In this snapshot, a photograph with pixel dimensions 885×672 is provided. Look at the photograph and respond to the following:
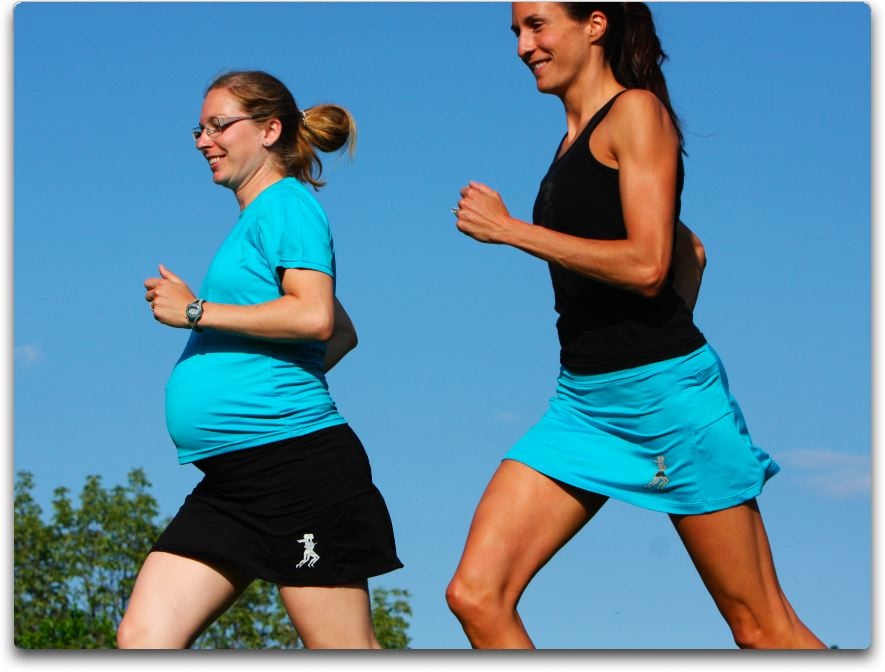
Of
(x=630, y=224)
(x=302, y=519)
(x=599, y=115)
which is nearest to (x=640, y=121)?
(x=599, y=115)

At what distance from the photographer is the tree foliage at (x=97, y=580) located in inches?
1155

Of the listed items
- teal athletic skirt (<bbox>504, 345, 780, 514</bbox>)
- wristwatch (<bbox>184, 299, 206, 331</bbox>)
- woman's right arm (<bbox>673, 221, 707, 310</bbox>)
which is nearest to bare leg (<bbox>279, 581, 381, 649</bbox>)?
teal athletic skirt (<bbox>504, 345, 780, 514</bbox>)

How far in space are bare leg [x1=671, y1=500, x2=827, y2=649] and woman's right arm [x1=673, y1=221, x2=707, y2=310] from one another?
2.28 ft

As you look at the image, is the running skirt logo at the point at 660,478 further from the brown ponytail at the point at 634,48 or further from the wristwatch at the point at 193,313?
the wristwatch at the point at 193,313

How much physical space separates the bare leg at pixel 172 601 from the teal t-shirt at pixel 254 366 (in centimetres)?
34

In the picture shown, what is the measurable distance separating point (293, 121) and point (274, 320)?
0.85 metres

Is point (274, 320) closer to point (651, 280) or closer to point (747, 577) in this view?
point (651, 280)

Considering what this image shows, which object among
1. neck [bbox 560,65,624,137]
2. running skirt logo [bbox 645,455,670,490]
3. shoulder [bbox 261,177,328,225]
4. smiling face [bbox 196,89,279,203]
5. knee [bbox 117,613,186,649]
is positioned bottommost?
knee [bbox 117,613,186,649]

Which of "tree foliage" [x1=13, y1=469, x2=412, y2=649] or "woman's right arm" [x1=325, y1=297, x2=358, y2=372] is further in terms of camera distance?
"tree foliage" [x1=13, y1=469, x2=412, y2=649]

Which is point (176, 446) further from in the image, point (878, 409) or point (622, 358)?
point (878, 409)

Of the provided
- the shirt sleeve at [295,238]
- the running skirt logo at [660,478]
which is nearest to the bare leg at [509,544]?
the running skirt logo at [660,478]

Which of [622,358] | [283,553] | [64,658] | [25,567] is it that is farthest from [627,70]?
[25,567]

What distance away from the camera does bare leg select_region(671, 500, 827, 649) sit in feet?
13.4

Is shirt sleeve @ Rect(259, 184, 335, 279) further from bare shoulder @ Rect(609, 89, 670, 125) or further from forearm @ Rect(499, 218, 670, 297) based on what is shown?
bare shoulder @ Rect(609, 89, 670, 125)
